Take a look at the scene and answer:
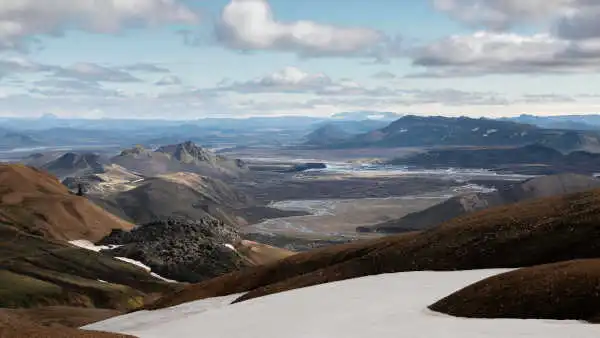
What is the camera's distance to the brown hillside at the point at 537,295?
36.8 metres

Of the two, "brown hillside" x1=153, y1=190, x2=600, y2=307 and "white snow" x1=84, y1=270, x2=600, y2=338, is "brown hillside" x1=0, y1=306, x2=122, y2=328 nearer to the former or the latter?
"brown hillside" x1=153, y1=190, x2=600, y2=307

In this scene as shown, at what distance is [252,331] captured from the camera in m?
41.3

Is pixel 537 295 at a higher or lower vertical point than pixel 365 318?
higher

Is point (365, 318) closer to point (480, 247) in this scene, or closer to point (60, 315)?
point (480, 247)

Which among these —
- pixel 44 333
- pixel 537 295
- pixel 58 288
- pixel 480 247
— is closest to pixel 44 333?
pixel 44 333

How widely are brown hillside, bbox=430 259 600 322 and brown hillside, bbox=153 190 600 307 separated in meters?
12.2

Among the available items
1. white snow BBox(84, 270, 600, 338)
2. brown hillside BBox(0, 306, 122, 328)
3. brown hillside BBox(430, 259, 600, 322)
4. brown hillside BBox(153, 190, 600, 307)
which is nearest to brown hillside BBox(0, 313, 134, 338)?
white snow BBox(84, 270, 600, 338)

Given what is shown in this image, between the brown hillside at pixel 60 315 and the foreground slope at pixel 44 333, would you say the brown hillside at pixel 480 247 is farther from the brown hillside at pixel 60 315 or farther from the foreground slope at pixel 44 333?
the brown hillside at pixel 60 315

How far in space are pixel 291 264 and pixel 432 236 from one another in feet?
76.4

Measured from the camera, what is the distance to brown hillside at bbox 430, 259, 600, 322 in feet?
121

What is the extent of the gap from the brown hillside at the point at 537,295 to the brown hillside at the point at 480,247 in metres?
12.2

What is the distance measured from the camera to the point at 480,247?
61969mm

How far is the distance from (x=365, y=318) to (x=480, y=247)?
24.9 metres

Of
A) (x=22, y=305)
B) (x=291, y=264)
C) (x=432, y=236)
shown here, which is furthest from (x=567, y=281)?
(x=22, y=305)
